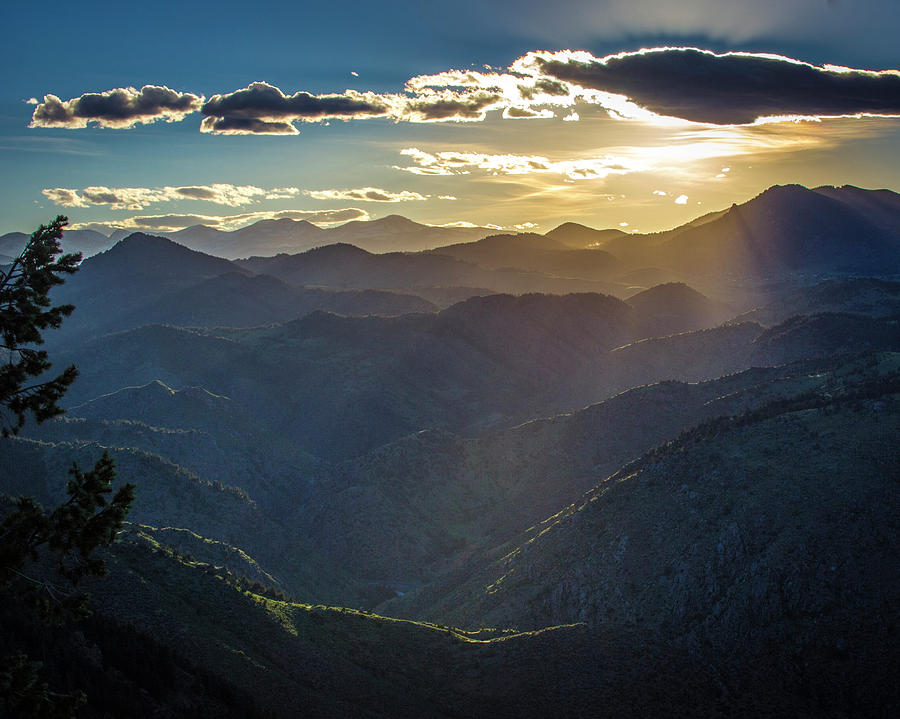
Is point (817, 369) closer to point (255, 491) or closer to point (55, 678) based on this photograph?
point (255, 491)

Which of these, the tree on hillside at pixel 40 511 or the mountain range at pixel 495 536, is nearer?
the tree on hillside at pixel 40 511

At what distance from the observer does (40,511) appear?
44.1ft

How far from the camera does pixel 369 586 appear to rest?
200 ft

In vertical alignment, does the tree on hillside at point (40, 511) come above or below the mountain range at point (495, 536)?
above

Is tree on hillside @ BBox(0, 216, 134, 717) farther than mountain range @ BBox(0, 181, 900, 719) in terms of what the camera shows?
No

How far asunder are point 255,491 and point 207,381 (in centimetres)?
4395

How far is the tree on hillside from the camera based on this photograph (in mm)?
11992

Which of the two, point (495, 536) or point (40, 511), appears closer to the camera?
point (40, 511)

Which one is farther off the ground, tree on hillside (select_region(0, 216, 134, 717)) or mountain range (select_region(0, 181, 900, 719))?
tree on hillside (select_region(0, 216, 134, 717))

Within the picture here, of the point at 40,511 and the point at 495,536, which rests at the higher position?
the point at 40,511

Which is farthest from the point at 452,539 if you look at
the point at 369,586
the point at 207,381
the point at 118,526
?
the point at 207,381

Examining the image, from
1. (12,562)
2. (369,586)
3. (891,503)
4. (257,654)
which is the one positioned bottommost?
(369,586)

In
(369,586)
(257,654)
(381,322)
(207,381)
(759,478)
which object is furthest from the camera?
(381,322)

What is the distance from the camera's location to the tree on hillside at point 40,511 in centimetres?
1199
